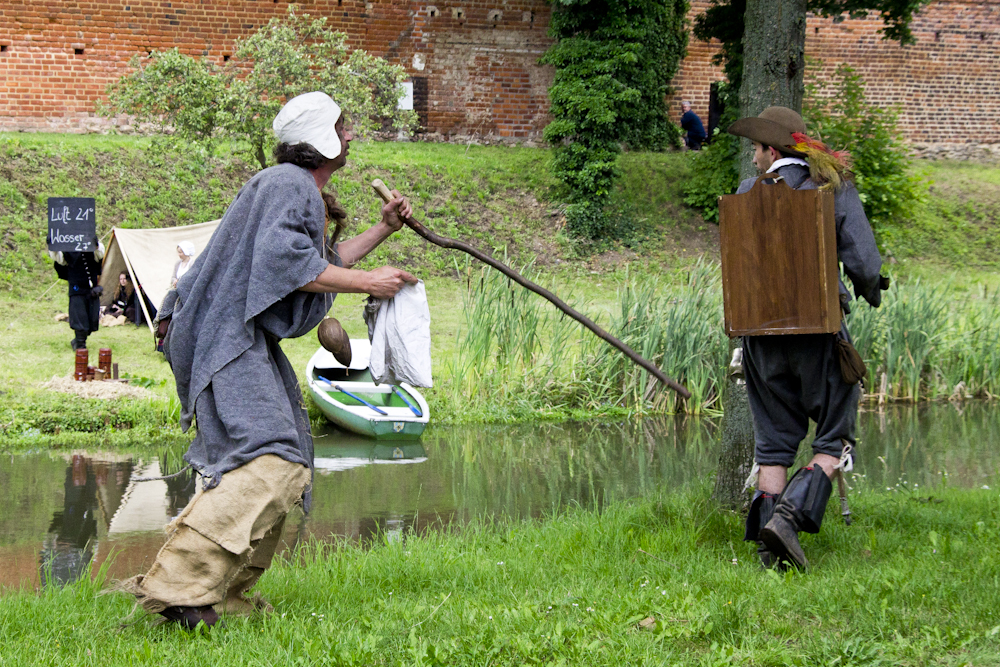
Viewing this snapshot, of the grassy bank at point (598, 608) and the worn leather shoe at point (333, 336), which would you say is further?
the worn leather shoe at point (333, 336)

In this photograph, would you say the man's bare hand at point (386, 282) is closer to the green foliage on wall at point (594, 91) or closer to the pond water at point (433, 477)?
the pond water at point (433, 477)

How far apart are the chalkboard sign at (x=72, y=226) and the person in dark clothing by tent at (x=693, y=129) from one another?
44.9ft

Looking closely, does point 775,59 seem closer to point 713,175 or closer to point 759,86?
point 759,86

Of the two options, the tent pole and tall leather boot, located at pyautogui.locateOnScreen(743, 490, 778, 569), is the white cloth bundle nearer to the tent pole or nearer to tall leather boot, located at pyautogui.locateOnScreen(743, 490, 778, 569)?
tall leather boot, located at pyautogui.locateOnScreen(743, 490, 778, 569)

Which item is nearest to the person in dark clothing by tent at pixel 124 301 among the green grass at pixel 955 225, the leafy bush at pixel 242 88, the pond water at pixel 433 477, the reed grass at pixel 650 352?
the leafy bush at pixel 242 88

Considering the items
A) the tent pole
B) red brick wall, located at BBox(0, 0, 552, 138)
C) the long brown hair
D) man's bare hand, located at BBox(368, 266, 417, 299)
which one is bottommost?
the tent pole

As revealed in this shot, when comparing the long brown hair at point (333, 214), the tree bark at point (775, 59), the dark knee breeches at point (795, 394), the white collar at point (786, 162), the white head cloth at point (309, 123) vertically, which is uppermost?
the tree bark at point (775, 59)

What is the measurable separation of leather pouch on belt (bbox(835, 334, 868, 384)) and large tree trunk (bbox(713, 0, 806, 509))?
1166mm

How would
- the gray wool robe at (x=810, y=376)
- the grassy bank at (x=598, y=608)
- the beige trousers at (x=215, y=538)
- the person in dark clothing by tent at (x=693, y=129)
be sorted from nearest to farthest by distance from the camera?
the grassy bank at (x=598, y=608)
the beige trousers at (x=215, y=538)
the gray wool robe at (x=810, y=376)
the person in dark clothing by tent at (x=693, y=129)

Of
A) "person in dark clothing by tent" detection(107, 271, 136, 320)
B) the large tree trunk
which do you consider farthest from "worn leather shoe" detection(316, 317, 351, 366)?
"person in dark clothing by tent" detection(107, 271, 136, 320)

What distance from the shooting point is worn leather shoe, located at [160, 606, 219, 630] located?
3295 mm

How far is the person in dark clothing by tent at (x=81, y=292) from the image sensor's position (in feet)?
37.1

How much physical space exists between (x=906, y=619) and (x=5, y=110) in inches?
736

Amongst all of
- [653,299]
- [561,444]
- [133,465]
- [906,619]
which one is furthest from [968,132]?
[906,619]
